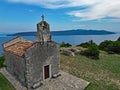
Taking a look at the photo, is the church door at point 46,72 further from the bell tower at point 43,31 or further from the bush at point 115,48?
the bush at point 115,48

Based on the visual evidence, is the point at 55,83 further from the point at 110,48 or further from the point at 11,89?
the point at 110,48

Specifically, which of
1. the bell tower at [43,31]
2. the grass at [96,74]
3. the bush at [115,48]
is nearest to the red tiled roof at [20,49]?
the bell tower at [43,31]

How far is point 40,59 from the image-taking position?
1695cm

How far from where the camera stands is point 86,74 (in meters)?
20.5

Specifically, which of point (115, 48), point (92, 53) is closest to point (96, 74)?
point (92, 53)

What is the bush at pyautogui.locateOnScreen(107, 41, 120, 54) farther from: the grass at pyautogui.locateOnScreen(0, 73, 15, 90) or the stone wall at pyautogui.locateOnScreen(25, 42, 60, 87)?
the grass at pyautogui.locateOnScreen(0, 73, 15, 90)

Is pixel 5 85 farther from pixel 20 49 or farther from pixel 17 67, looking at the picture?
pixel 20 49

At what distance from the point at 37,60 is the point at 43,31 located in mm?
3356

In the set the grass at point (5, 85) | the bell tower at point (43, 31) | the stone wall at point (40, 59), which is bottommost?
the grass at point (5, 85)

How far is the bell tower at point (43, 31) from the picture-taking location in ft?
55.9

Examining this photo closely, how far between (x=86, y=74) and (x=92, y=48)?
12.4 metres

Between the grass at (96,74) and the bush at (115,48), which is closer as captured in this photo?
the grass at (96,74)

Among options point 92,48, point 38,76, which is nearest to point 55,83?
point 38,76

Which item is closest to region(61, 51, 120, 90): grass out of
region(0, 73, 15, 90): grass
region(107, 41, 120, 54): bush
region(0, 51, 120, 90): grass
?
region(0, 51, 120, 90): grass
